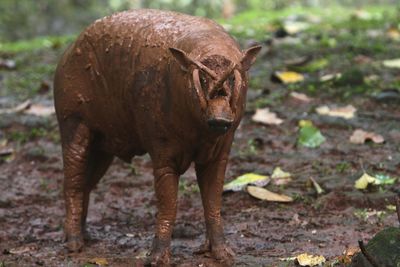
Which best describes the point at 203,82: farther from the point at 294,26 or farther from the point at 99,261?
the point at 294,26

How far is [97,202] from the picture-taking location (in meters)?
6.11

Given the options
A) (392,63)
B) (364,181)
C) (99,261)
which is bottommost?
(392,63)

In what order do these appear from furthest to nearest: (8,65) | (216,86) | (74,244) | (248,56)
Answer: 1. (8,65)
2. (74,244)
3. (248,56)
4. (216,86)

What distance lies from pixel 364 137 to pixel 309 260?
272cm

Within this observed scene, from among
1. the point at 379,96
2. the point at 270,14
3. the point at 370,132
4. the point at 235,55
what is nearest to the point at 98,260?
the point at 235,55

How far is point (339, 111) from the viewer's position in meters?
7.32

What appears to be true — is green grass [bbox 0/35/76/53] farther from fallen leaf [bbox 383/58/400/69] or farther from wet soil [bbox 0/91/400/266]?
fallen leaf [bbox 383/58/400/69]

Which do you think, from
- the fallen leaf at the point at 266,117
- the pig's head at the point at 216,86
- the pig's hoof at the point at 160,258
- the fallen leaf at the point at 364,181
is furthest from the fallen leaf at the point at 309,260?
the fallen leaf at the point at 266,117

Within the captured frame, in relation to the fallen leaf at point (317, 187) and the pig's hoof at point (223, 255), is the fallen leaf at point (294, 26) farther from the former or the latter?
the pig's hoof at point (223, 255)

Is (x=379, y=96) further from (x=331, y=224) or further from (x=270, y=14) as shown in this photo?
(x=270, y=14)

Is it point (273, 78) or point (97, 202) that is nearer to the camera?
point (97, 202)

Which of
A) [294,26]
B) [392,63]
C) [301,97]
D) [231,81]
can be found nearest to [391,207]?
[231,81]

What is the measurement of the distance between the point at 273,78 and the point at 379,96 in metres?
1.31

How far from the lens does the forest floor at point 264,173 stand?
477 centimetres
